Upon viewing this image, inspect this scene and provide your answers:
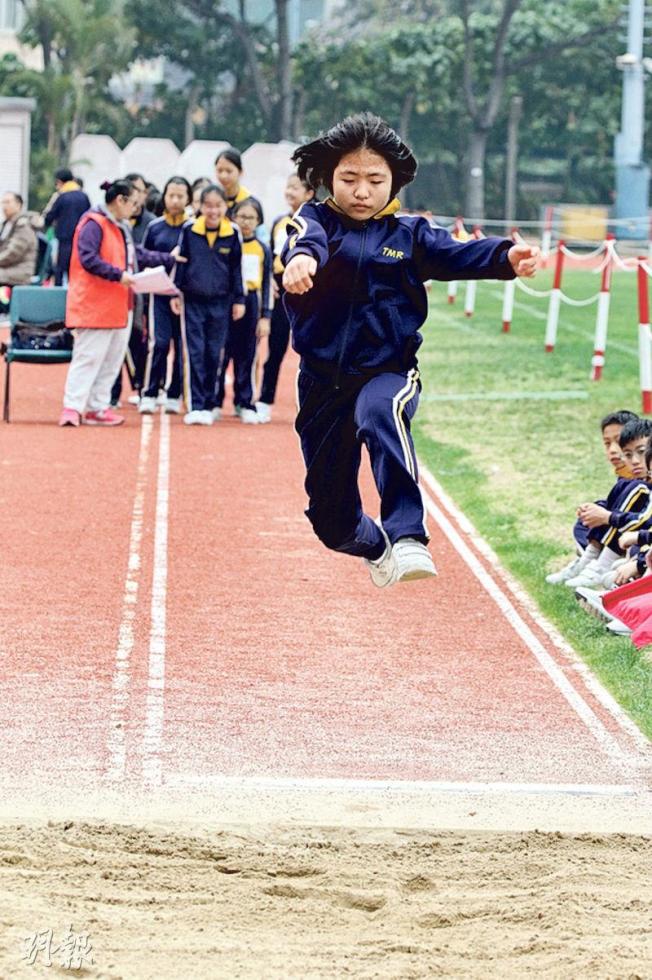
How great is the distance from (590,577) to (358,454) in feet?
11.1

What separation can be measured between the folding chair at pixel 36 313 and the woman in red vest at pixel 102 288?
0.39m

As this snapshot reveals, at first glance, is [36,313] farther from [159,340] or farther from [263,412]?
[263,412]

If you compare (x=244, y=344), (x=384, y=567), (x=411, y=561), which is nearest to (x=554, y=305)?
(x=244, y=344)

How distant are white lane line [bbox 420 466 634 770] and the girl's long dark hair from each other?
7.92ft

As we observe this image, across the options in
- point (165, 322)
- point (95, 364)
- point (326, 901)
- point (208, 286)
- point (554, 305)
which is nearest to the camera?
point (326, 901)

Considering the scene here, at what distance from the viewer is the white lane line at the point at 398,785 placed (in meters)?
6.36

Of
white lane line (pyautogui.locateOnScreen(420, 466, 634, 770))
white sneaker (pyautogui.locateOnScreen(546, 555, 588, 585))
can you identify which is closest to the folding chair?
white lane line (pyautogui.locateOnScreen(420, 466, 634, 770))

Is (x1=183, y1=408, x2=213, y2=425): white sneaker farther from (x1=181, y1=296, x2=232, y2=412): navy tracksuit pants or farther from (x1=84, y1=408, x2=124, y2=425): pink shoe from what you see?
(x1=84, y1=408, x2=124, y2=425): pink shoe

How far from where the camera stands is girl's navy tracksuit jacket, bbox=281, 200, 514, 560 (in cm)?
579

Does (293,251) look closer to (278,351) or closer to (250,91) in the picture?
(278,351)

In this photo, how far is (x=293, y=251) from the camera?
5504 millimetres

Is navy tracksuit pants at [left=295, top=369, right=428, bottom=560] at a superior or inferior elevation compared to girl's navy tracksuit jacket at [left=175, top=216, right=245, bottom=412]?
Answer: inferior

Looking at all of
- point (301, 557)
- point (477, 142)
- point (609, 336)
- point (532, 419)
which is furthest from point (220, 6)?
point (301, 557)

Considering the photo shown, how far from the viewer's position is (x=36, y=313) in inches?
596
